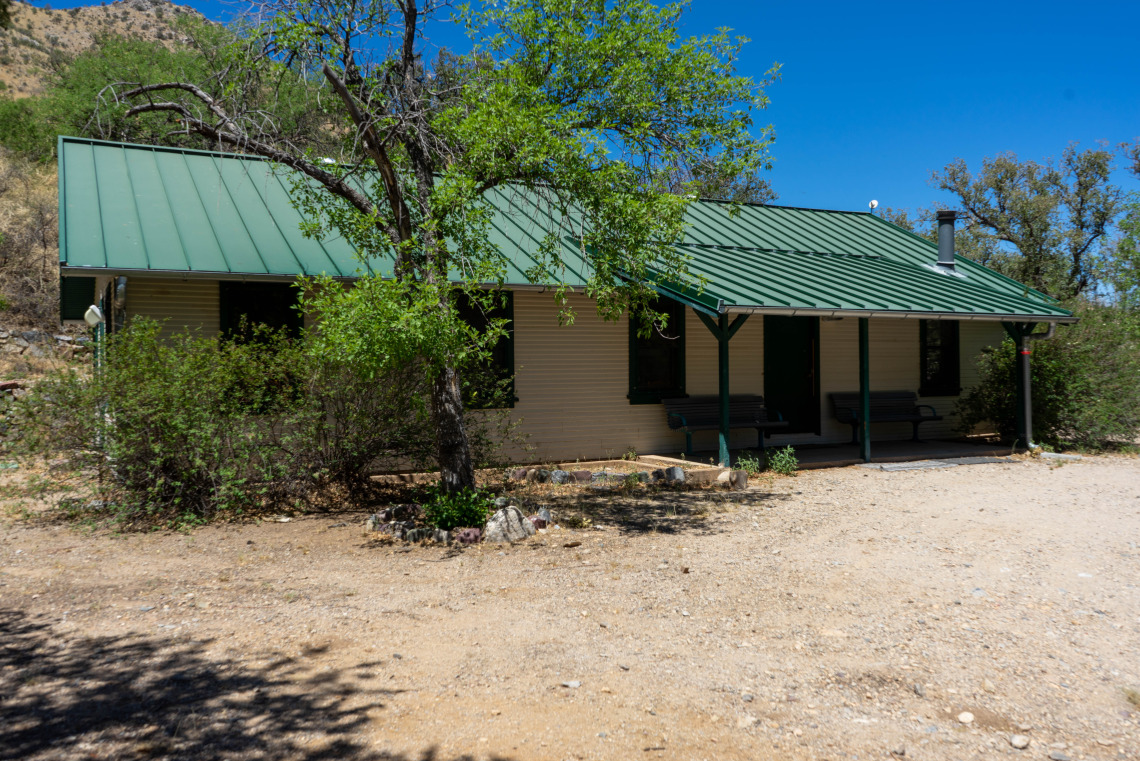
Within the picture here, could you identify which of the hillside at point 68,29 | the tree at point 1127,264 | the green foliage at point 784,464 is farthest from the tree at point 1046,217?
the hillside at point 68,29

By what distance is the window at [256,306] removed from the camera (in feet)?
31.7

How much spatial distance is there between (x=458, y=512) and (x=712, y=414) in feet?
20.5

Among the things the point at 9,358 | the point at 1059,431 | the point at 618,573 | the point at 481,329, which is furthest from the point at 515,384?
the point at 9,358

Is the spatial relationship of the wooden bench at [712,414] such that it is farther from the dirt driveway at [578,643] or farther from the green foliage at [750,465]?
the dirt driveway at [578,643]

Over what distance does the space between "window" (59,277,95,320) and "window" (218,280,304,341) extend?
10.4ft

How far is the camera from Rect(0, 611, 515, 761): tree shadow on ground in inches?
129

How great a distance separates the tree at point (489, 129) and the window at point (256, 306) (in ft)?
6.87

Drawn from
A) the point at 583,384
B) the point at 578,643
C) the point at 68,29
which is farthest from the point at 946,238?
the point at 68,29

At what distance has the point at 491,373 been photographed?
34.6ft

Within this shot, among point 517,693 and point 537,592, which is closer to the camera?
point 517,693

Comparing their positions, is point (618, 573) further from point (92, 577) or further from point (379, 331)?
point (92, 577)

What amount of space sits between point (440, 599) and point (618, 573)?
1.42m

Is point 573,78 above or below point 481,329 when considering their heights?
above

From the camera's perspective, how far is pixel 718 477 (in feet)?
33.1
